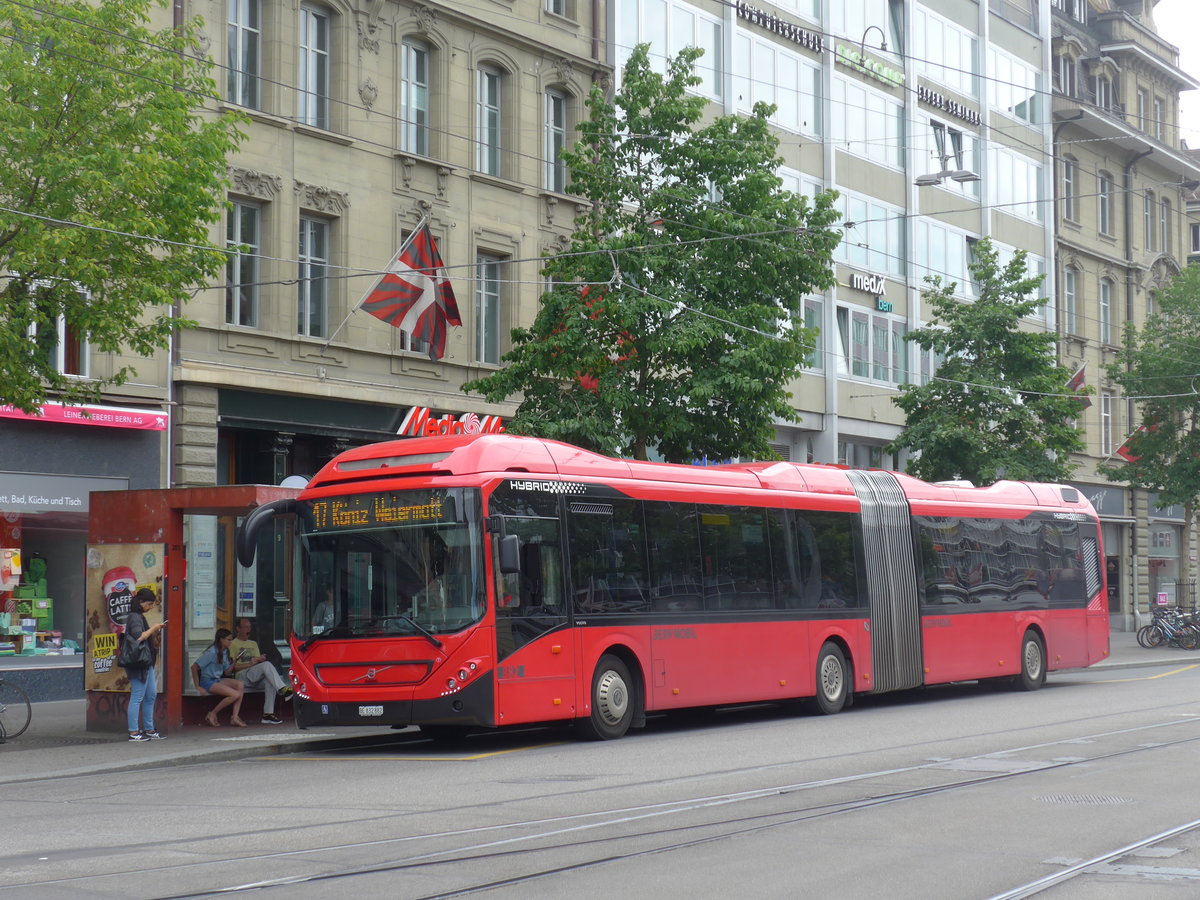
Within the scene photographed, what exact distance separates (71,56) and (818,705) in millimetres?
11863

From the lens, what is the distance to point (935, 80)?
45750 mm

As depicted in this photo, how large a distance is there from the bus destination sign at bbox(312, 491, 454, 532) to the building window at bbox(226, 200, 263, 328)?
9151 mm

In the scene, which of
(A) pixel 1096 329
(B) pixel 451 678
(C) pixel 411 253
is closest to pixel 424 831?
(B) pixel 451 678

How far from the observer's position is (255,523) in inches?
634

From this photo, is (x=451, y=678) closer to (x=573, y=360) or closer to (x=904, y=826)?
(x=904, y=826)

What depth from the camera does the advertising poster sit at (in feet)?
60.2

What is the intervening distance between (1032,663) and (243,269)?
14050mm

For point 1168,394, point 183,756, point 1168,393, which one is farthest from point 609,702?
point 1168,393

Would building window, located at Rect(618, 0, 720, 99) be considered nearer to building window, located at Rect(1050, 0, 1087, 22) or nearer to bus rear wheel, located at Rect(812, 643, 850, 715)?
bus rear wheel, located at Rect(812, 643, 850, 715)

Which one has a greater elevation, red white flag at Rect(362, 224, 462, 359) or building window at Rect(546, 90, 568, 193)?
building window at Rect(546, 90, 568, 193)

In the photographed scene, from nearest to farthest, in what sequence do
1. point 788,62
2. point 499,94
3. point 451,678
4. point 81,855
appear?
point 81,855 < point 451,678 < point 499,94 < point 788,62

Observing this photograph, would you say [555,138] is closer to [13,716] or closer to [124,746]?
[13,716]

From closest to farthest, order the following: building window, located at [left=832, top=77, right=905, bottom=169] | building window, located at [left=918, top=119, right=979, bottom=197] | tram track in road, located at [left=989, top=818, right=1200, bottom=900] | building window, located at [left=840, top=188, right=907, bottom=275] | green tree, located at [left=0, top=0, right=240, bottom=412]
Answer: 1. tram track in road, located at [left=989, top=818, right=1200, bottom=900]
2. green tree, located at [left=0, top=0, right=240, bottom=412]
3. building window, located at [left=840, top=188, right=907, bottom=275]
4. building window, located at [left=832, top=77, right=905, bottom=169]
5. building window, located at [left=918, top=119, right=979, bottom=197]

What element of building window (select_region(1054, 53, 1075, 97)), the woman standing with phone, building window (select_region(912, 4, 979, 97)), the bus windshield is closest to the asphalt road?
the bus windshield
